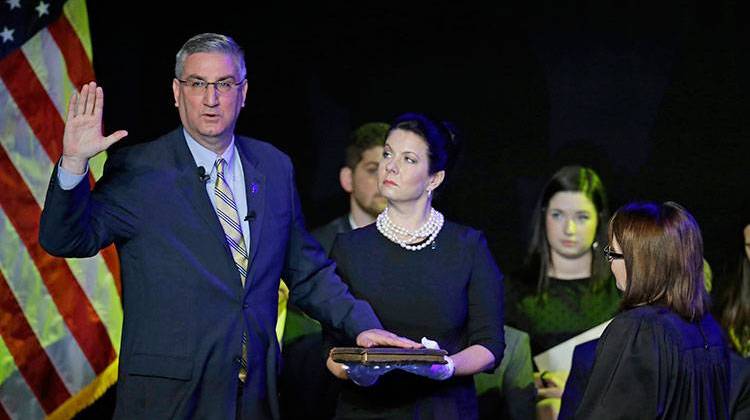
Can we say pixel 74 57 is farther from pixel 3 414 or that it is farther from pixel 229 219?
pixel 229 219

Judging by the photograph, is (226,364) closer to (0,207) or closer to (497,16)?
(0,207)

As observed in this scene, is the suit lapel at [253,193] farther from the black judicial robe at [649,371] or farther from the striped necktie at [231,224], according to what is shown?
the black judicial robe at [649,371]

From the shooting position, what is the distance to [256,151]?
390 cm

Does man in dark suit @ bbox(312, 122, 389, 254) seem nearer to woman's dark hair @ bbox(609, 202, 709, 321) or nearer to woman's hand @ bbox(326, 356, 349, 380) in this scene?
woman's hand @ bbox(326, 356, 349, 380)

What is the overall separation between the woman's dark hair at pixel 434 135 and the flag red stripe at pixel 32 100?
1.73 metres

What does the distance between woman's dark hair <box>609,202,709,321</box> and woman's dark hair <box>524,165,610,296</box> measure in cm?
233

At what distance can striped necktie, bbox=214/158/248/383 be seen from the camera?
362 cm

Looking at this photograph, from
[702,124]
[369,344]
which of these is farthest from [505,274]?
[369,344]

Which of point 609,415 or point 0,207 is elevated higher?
point 0,207

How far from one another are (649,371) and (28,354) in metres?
2.85

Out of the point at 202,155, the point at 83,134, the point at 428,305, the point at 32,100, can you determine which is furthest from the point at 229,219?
the point at 32,100

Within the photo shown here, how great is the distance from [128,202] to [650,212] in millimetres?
1594

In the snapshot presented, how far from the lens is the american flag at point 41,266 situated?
493 centimetres

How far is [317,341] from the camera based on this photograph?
5410mm
